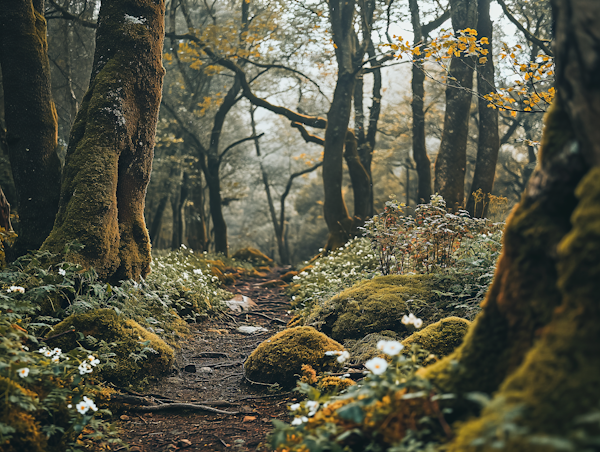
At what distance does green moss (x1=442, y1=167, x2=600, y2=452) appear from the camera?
137 centimetres

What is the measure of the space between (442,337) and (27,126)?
6.96 meters

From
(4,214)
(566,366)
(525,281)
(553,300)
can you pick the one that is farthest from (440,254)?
(4,214)

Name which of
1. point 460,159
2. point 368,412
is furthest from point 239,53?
point 368,412

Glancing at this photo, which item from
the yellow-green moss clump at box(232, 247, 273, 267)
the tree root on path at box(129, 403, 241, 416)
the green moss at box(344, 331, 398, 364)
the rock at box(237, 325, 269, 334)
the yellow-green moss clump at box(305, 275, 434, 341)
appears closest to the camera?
the tree root on path at box(129, 403, 241, 416)

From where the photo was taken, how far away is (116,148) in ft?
20.3

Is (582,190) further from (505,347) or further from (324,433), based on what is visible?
(324,433)

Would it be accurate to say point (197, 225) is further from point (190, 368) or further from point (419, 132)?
point (190, 368)

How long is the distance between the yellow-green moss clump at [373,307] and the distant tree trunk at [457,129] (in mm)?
5146

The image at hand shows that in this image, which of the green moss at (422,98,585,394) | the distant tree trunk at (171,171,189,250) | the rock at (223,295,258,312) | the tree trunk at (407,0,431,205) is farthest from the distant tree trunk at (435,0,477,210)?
the distant tree trunk at (171,171,189,250)

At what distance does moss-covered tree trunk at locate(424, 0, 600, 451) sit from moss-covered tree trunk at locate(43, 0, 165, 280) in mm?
5034

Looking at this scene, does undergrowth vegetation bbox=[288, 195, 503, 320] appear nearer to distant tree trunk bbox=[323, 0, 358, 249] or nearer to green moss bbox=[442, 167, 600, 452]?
green moss bbox=[442, 167, 600, 452]

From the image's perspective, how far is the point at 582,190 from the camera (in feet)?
5.21

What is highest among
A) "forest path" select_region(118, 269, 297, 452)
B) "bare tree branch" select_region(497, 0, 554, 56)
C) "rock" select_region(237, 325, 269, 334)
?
"bare tree branch" select_region(497, 0, 554, 56)

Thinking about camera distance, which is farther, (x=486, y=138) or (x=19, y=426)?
(x=486, y=138)
